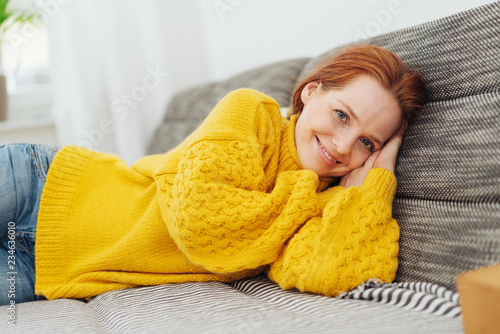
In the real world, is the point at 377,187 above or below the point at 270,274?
above

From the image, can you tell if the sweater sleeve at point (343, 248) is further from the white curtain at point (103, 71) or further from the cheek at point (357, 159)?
the white curtain at point (103, 71)

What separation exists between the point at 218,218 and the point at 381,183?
1.23 ft

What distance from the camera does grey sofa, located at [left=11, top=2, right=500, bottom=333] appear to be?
2.80 ft

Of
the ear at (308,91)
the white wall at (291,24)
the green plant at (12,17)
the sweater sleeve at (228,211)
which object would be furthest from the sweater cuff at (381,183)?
the green plant at (12,17)

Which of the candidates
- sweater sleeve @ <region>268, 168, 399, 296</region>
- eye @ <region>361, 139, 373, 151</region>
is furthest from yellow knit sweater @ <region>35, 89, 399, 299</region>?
eye @ <region>361, 139, 373, 151</region>

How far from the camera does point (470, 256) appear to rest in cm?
92

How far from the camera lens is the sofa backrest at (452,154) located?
0.95m

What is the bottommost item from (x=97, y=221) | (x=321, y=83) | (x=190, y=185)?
(x=97, y=221)

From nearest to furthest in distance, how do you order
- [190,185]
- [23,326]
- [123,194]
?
[23,326]
[190,185]
[123,194]

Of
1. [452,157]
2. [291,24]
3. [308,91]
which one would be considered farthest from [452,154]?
[291,24]

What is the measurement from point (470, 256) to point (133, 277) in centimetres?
74

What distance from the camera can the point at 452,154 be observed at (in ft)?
3.45

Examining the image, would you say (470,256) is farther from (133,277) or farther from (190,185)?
(133,277)

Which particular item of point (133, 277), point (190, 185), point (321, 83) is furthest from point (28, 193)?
point (321, 83)
